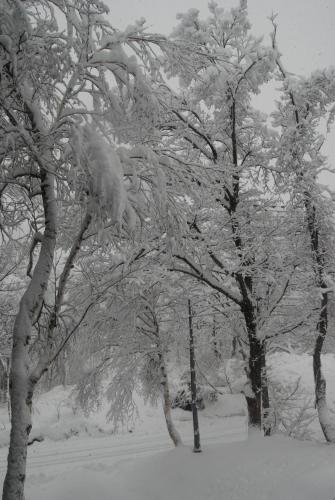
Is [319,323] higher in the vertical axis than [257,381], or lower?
higher

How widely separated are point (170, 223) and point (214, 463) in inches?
200

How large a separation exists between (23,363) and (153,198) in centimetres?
234

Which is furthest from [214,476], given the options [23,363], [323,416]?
[23,363]

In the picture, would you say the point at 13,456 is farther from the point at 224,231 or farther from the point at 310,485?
the point at 224,231

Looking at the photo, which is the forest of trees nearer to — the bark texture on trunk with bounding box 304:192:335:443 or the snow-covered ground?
the bark texture on trunk with bounding box 304:192:335:443

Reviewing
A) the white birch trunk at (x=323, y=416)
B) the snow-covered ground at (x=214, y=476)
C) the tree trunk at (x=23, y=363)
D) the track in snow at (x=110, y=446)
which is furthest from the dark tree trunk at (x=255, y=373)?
the track in snow at (x=110, y=446)

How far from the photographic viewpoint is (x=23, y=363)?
13.1 feet

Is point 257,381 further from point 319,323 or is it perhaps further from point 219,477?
point 219,477

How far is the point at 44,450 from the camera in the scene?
52.8 ft

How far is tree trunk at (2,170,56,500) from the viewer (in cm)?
372

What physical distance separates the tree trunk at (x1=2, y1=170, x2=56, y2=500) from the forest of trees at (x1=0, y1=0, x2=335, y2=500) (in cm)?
1

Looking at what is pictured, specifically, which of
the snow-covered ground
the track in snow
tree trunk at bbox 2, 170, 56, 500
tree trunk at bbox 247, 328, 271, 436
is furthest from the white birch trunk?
tree trunk at bbox 2, 170, 56, 500

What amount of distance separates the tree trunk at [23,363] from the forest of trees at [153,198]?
15 mm

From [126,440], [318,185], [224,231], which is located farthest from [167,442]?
[318,185]
